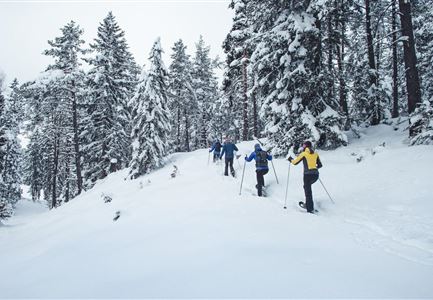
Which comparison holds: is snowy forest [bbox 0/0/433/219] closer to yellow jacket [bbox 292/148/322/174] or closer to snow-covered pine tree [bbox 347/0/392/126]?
snow-covered pine tree [bbox 347/0/392/126]

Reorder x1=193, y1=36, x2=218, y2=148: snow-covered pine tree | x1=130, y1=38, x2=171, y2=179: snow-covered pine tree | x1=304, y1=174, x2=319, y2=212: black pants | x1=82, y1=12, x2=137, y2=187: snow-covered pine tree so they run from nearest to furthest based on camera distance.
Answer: x1=304, y1=174, x2=319, y2=212: black pants, x1=130, y1=38, x2=171, y2=179: snow-covered pine tree, x1=82, y1=12, x2=137, y2=187: snow-covered pine tree, x1=193, y1=36, x2=218, y2=148: snow-covered pine tree

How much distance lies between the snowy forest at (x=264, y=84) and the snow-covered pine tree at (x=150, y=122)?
0.08 metres

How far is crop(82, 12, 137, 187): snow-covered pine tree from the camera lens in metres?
27.0

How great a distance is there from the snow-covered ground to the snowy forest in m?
2.97

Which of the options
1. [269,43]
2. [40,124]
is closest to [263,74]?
[269,43]

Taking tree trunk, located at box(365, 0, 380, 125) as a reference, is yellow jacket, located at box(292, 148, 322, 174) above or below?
below

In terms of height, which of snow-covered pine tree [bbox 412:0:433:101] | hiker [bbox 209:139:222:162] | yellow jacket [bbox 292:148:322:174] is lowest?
yellow jacket [bbox 292:148:322:174]

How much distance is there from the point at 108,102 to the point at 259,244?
24.3 meters

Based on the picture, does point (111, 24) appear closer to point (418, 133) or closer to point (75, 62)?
point (75, 62)

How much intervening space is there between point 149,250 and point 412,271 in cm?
494

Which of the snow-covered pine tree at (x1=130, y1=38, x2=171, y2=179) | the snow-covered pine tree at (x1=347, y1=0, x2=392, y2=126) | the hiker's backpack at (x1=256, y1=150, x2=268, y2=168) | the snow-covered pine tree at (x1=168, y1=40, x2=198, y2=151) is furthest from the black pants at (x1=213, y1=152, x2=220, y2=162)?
the snow-covered pine tree at (x1=168, y1=40, x2=198, y2=151)

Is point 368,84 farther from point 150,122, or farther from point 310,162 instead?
point 150,122

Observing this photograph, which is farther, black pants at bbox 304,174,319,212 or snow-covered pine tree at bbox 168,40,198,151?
snow-covered pine tree at bbox 168,40,198,151

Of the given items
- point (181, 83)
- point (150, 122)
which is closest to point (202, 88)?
point (181, 83)
